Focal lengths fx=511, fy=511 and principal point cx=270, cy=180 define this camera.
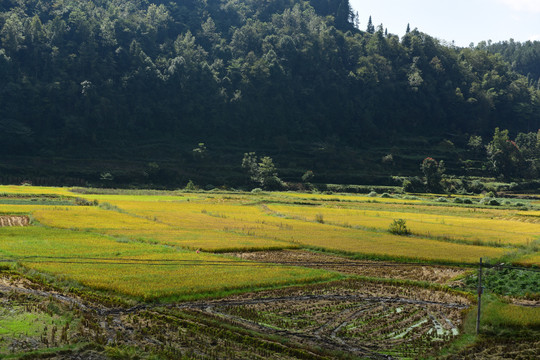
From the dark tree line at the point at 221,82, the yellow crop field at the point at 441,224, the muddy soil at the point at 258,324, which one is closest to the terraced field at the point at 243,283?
the muddy soil at the point at 258,324

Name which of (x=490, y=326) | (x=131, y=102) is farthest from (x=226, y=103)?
(x=490, y=326)

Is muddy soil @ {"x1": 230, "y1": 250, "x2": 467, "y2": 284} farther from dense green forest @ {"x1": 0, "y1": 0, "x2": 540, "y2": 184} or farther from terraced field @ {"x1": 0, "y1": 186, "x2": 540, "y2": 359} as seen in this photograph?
dense green forest @ {"x1": 0, "y1": 0, "x2": 540, "y2": 184}

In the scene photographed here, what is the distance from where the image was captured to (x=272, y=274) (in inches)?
934

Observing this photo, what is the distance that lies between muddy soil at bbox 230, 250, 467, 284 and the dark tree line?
76.2 m

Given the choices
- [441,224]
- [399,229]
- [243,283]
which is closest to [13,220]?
[243,283]

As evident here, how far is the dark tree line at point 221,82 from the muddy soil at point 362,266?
76238 millimetres

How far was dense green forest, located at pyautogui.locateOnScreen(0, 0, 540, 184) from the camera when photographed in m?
101

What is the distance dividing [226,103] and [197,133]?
12.5 m

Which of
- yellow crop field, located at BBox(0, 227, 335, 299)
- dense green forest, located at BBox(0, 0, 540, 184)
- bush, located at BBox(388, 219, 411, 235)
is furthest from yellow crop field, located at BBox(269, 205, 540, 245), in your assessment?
dense green forest, located at BBox(0, 0, 540, 184)

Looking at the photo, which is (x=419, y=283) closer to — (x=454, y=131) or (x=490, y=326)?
(x=490, y=326)

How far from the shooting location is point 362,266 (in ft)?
90.8

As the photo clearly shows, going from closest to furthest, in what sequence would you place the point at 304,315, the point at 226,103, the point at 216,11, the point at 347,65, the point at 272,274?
1. the point at 304,315
2. the point at 272,274
3. the point at 226,103
4. the point at 347,65
5. the point at 216,11

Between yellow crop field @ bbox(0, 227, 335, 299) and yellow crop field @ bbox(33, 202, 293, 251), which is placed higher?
yellow crop field @ bbox(33, 202, 293, 251)

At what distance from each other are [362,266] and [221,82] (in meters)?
103
